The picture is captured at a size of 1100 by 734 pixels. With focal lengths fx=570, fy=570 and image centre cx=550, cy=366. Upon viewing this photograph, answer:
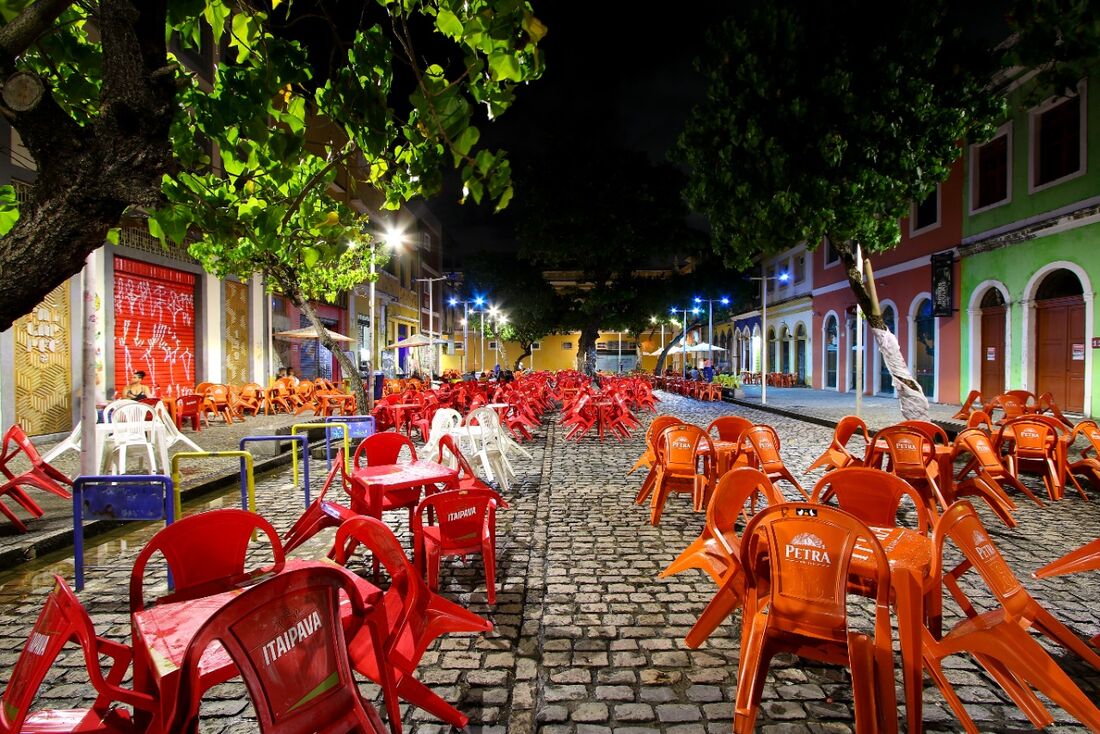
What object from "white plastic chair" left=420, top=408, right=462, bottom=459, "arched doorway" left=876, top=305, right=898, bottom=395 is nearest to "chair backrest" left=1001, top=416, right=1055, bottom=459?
"white plastic chair" left=420, top=408, right=462, bottom=459

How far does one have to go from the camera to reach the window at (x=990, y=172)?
1639 centimetres

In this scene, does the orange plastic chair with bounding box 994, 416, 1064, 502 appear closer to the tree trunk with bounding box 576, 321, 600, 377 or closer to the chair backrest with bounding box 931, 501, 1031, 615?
the chair backrest with bounding box 931, 501, 1031, 615

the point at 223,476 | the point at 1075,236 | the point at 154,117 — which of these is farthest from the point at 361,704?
the point at 1075,236

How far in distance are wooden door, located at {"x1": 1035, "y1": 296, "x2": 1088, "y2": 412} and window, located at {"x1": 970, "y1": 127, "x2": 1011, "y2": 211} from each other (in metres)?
3.66

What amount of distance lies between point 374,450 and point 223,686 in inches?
Result: 104

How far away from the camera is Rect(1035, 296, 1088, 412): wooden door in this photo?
1402 cm

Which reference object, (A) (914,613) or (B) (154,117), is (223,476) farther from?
(A) (914,613)

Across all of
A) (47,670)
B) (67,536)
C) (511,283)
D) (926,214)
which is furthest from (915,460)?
(511,283)

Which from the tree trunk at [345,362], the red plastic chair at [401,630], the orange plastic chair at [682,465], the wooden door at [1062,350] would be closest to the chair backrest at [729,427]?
the orange plastic chair at [682,465]

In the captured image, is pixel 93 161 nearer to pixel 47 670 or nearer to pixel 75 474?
pixel 47 670

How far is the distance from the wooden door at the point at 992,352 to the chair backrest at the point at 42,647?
2082 cm

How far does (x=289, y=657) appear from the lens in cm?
187

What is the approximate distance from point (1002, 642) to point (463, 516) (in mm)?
2995

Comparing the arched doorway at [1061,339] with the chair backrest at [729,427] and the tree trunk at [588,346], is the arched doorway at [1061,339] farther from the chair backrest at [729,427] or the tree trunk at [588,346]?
the tree trunk at [588,346]
